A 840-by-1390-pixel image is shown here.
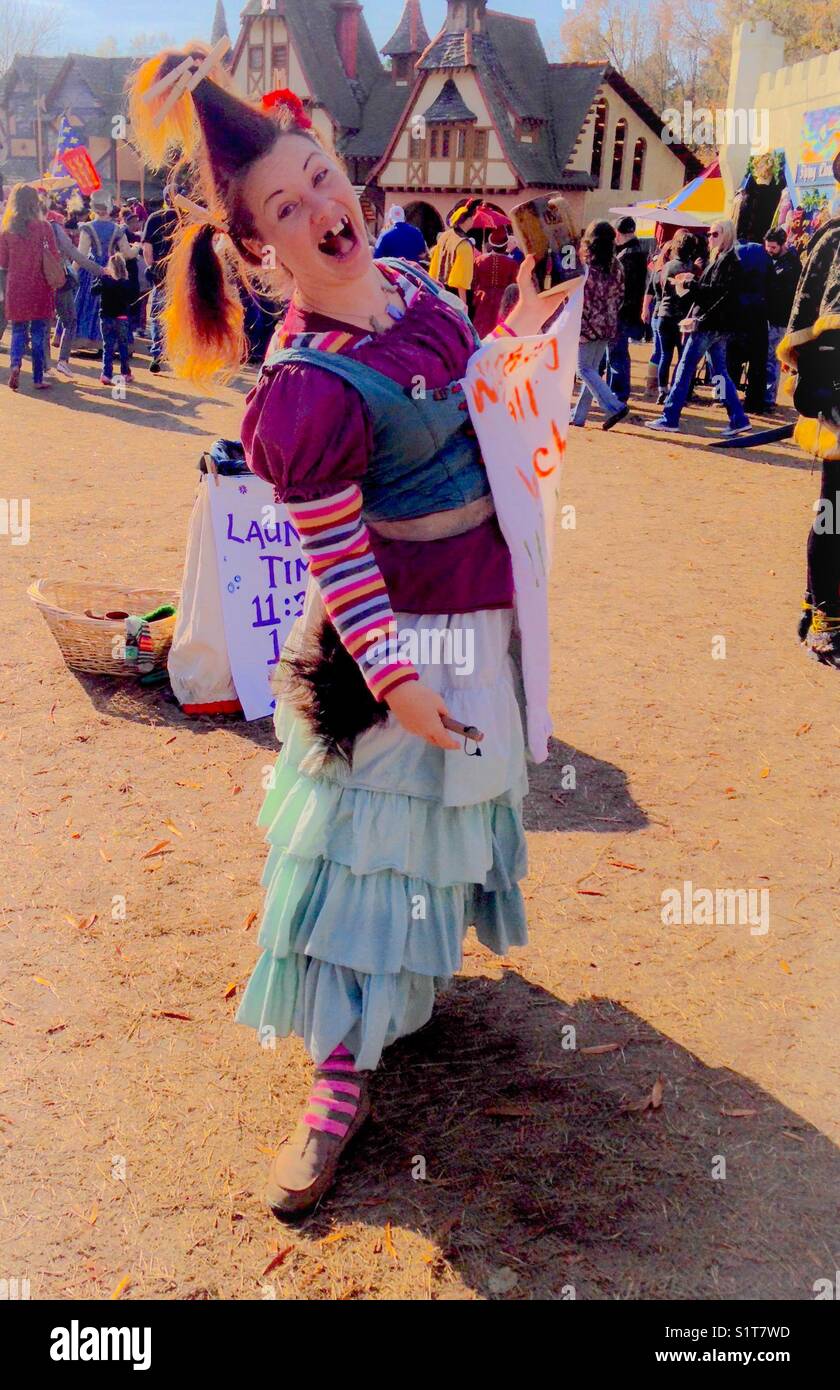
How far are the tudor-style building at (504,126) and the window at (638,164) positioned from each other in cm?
3

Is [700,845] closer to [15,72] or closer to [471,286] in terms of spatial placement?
[471,286]

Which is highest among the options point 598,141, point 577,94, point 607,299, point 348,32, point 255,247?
point 348,32

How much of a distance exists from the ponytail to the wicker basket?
8.55 feet

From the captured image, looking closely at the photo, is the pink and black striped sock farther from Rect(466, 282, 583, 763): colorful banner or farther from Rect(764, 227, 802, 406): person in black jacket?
Rect(764, 227, 802, 406): person in black jacket

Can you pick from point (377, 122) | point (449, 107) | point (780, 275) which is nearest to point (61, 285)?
point (780, 275)

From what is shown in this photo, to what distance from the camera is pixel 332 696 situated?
2.40 meters

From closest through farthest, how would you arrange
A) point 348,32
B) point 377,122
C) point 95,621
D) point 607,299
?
point 95,621 < point 607,299 < point 377,122 < point 348,32

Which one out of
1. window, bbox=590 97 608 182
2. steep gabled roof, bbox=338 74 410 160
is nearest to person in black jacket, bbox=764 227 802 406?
window, bbox=590 97 608 182

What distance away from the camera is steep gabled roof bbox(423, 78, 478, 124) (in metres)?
34.9

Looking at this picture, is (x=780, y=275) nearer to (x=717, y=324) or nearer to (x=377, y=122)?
(x=717, y=324)

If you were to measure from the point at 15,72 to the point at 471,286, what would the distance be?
61.5 metres

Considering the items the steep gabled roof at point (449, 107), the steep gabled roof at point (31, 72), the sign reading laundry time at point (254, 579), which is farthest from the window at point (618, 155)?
the sign reading laundry time at point (254, 579)

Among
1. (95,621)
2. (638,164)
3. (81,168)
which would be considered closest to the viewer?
(95,621)

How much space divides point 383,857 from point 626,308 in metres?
10.7
